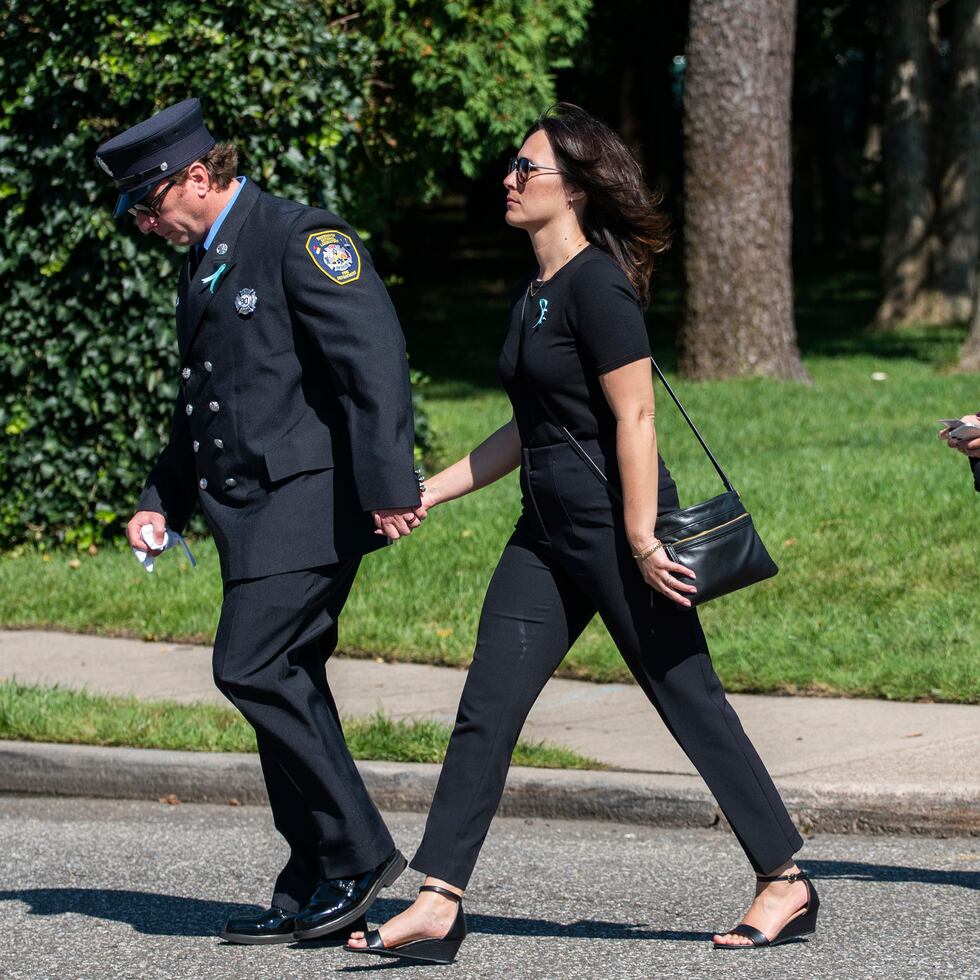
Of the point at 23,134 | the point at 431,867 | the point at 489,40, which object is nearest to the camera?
the point at 431,867

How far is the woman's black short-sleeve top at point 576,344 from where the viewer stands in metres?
4.07

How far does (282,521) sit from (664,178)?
29582 millimetres

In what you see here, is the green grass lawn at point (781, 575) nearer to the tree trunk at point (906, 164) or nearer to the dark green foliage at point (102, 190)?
the dark green foliage at point (102, 190)

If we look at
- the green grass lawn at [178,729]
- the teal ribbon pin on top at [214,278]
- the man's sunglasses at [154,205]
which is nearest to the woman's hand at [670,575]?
the teal ribbon pin on top at [214,278]

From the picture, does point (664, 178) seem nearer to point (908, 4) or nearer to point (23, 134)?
point (908, 4)

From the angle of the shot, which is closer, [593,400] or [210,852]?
[593,400]

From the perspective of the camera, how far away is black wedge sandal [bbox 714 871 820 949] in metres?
4.25

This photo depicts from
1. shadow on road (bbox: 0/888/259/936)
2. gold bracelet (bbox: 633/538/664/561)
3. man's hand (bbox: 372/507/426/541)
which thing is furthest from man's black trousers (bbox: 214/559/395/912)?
gold bracelet (bbox: 633/538/664/561)

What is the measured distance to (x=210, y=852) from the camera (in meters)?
5.46

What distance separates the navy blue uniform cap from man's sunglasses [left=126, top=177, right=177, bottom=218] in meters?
0.03

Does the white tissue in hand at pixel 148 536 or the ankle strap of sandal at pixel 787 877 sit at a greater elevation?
the white tissue in hand at pixel 148 536

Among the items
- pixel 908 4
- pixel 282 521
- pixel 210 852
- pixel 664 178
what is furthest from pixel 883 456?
pixel 664 178

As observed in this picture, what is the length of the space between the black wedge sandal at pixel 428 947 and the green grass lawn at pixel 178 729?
183 centimetres

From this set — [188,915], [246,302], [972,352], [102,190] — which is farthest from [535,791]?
[972,352]
